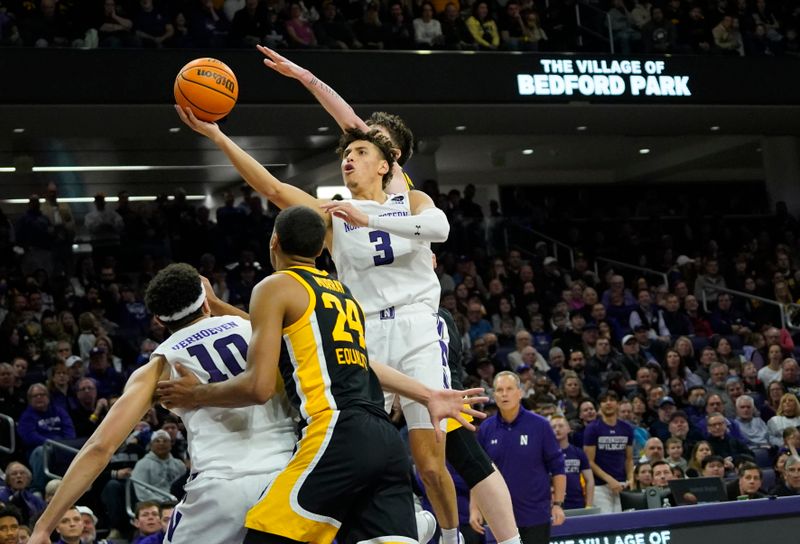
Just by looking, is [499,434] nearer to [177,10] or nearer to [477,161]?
[177,10]

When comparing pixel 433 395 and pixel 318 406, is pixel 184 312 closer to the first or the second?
pixel 318 406

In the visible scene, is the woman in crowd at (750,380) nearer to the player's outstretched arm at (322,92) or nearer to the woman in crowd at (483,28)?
the woman in crowd at (483,28)

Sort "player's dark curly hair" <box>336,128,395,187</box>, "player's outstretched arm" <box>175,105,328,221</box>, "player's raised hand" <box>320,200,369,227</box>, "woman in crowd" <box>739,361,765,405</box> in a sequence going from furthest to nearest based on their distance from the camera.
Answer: "woman in crowd" <box>739,361,765,405</box> < "player's dark curly hair" <box>336,128,395,187</box> < "player's outstretched arm" <box>175,105,328,221</box> < "player's raised hand" <box>320,200,369,227</box>

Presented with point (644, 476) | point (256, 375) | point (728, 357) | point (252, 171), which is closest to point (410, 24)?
point (728, 357)

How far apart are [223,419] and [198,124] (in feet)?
5.88

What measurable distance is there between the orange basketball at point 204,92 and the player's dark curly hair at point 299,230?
1.49 meters

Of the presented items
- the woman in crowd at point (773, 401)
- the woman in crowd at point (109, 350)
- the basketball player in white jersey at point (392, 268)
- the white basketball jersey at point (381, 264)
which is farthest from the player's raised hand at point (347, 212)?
the woman in crowd at point (773, 401)

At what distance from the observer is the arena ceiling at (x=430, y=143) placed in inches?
792

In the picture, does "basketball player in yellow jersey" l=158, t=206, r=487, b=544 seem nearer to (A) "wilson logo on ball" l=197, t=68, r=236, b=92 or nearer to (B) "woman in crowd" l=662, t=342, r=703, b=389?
(A) "wilson logo on ball" l=197, t=68, r=236, b=92

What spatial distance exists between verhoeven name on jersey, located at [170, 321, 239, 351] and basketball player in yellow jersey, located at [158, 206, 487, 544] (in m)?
Result: 0.12

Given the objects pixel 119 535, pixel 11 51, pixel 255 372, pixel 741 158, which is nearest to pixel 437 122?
pixel 11 51

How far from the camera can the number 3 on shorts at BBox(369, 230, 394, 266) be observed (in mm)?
5988

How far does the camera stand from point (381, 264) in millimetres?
6023

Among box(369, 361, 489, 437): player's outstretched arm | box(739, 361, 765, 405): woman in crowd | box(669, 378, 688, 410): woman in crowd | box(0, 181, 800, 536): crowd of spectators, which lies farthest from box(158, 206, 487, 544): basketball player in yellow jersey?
box(739, 361, 765, 405): woman in crowd
